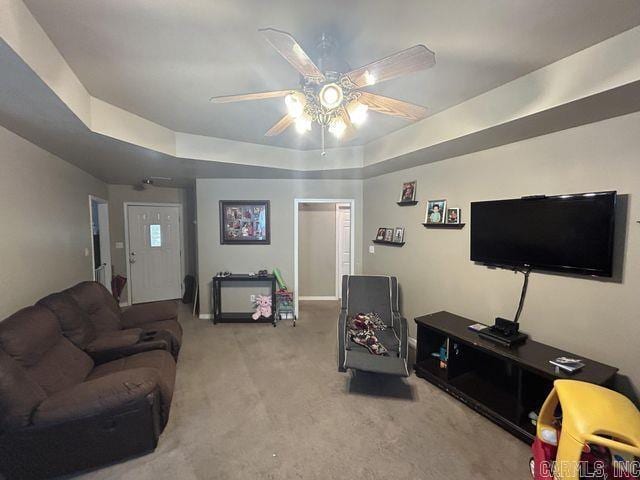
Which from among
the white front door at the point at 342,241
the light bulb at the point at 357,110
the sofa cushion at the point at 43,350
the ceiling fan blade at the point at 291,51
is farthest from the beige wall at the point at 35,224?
the white front door at the point at 342,241

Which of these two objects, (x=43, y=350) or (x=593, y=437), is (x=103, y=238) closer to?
(x=43, y=350)

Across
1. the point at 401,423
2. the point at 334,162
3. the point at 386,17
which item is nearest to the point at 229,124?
the point at 334,162

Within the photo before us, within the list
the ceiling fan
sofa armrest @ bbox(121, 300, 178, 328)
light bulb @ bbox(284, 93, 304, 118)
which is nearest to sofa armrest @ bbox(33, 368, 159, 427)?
sofa armrest @ bbox(121, 300, 178, 328)

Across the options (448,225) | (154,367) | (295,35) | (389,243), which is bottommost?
(154,367)

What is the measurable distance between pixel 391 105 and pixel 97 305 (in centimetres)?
324

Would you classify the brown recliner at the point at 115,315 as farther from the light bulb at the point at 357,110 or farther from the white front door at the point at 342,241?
the white front door at the point at 342,241

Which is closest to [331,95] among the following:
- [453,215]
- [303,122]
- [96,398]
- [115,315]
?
[303,122]

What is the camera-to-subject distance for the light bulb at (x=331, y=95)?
Result: 148 centimetres

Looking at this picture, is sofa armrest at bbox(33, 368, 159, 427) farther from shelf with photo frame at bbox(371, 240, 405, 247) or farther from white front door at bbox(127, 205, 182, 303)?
white front door at bbox(127, 205, 182, 303)

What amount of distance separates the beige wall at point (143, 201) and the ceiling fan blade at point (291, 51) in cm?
487

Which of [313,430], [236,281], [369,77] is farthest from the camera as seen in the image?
[236,281]

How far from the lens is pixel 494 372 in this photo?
267 cm

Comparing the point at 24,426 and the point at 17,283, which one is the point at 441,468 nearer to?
the point at 24,426

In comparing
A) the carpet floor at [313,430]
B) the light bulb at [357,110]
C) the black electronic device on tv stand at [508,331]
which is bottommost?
the carpet floor at [313,430]
